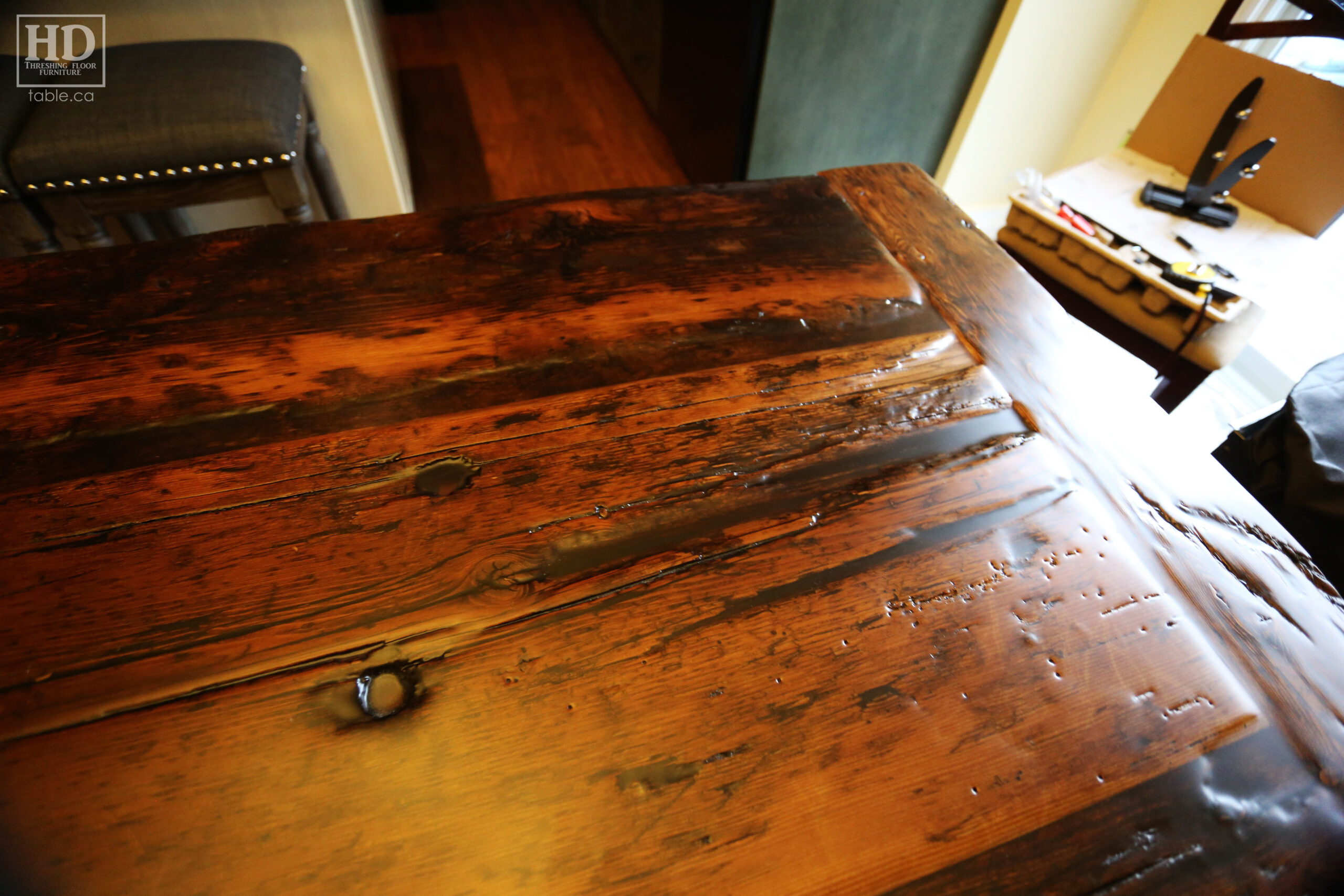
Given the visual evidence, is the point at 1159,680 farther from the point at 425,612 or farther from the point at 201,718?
the point at 201,718

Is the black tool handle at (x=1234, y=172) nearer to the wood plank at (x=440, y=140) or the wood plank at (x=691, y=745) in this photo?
the wood plank at (x=691, y=745)

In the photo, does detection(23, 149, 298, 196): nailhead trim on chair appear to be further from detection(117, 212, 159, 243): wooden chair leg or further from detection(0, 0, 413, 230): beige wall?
detection(117, 212, 159, 243): wooden chair leg

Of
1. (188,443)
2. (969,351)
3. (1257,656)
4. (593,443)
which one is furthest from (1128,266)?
(188,443)

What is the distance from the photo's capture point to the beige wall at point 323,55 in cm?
153

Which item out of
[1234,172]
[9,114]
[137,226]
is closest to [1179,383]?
[1234,172]

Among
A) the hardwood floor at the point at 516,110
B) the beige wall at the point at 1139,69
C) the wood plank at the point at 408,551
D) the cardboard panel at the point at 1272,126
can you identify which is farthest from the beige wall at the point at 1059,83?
the wood plank at the point at 408,551

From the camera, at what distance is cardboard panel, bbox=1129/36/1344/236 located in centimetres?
142

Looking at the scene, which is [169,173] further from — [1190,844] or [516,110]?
[516,110]

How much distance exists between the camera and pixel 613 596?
22.5 inches

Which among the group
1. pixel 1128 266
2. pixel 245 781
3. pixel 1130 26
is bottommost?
pixel 1128 266

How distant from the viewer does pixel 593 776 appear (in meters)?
0.48

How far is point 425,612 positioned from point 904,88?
2293 millimetres

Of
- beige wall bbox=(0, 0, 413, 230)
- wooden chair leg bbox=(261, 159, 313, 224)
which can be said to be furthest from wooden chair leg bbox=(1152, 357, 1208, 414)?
wooden chair leg bbox=(261, 159, 313, 224)

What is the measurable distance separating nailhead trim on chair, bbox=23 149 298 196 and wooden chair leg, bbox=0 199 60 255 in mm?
30
